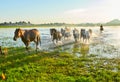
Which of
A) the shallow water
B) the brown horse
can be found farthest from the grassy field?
the shallow water

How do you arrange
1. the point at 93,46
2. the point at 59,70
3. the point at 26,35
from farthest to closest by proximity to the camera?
the point at 93,46, the point at 26,35, the point at 59,70

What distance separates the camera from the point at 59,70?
1507 centimetres

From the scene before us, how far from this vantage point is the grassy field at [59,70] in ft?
43.1

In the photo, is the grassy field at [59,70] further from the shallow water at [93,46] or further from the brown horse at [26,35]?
the shallow water at [93,46]

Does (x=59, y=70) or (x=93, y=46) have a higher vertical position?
(x=59, y=70)

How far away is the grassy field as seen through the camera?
1314 cm

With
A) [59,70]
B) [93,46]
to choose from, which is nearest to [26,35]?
[59,70]

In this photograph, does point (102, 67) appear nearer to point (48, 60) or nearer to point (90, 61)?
point (90, 61)

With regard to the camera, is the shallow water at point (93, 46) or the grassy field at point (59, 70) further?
the shallow water at point (93, 46)

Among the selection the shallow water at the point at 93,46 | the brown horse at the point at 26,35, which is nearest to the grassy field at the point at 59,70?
the brown horse at the point at 26,35

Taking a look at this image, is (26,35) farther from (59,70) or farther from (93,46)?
(93,46)

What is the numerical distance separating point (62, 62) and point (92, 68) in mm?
2670

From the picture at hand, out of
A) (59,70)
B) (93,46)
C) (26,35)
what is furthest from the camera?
(93,46)

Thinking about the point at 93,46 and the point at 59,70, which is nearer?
the point at 59,70
